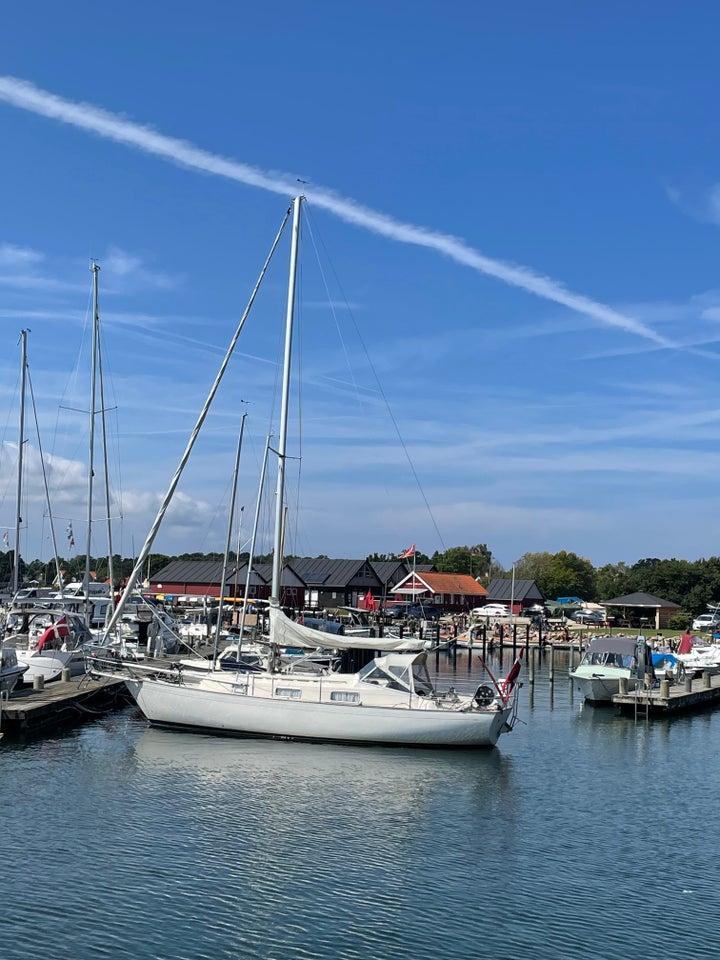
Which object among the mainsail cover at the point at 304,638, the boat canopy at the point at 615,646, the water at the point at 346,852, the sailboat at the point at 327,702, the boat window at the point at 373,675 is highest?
the mainsail cover at the point at 304,638

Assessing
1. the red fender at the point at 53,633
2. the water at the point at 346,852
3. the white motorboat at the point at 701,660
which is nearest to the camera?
the water at the point at 346,852

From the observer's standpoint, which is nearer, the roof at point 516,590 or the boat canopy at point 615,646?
the boat canopy at point 615,646

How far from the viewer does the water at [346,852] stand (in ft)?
60.3

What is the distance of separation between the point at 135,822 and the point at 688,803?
56.9 ft

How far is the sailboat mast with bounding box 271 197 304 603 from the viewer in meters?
37.8

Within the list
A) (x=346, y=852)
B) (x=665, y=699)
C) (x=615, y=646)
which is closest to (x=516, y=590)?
(x=615, y=646)

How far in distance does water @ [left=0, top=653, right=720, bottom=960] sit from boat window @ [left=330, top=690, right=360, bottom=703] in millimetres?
1793

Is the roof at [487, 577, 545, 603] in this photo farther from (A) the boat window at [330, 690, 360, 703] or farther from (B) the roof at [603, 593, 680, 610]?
(A) the boat window at [330, 690, 360, 703]

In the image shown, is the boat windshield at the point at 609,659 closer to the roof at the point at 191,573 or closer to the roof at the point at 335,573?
the roof at the point at 335,573

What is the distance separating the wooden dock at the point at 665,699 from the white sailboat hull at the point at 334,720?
46.2 ft

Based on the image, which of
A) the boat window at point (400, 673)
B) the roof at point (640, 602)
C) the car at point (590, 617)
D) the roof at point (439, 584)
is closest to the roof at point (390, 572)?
the roof at point (439, 584)

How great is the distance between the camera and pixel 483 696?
36312 millimetres

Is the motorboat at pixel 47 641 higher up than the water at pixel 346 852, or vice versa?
the motorboat at pixel 47 641

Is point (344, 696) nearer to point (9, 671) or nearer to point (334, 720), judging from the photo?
point (334, 720)
